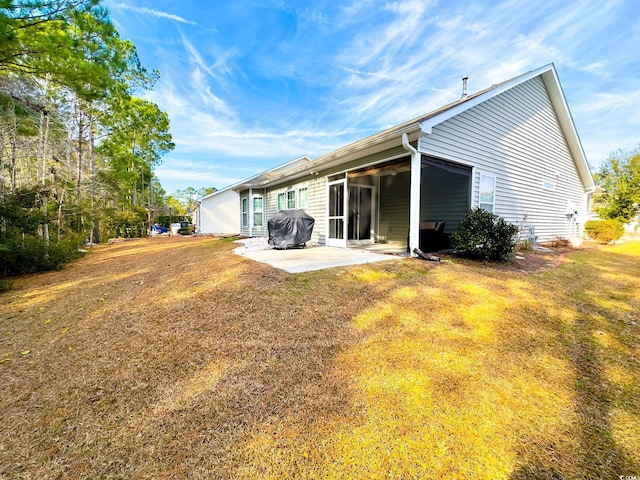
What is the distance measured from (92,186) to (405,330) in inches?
633

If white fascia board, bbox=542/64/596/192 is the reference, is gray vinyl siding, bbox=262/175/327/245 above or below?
below

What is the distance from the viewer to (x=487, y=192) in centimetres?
777

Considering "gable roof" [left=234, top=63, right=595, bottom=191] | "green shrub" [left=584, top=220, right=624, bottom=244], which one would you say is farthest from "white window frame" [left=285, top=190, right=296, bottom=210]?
"green shrub" [left=584, top=220, right=624, bottom=244]

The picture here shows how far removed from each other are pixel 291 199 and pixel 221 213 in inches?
528

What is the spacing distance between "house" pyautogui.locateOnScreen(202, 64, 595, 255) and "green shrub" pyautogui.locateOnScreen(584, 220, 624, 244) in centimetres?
164

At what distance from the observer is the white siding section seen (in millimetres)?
21797

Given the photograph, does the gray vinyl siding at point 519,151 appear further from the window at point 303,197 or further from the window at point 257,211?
the window at point 257,211

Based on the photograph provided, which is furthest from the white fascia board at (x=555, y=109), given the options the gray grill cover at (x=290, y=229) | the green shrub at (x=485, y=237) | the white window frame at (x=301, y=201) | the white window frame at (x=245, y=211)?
the white window frame at (x=245, y=211)

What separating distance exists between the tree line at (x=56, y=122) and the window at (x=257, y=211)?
666 cm

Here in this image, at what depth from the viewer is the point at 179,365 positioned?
2264mm

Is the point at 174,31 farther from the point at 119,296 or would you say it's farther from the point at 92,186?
the point at 119,296

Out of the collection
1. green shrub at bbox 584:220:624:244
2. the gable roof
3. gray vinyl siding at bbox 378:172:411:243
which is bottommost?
green shrub at bbox 584:220:624:244

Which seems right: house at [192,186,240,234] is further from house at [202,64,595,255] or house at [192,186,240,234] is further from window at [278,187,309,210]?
house at [202,64,595,255]

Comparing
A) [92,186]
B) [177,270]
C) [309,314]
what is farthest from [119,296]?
[92,186]
